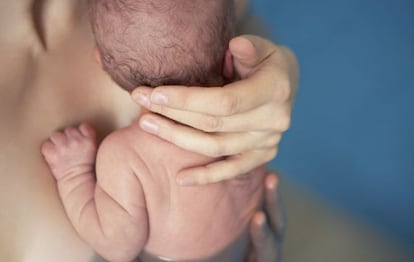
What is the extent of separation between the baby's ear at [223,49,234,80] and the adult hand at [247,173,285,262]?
0.63 feet

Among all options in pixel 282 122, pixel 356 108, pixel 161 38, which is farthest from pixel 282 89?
pixel 356 108

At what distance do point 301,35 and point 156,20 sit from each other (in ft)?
3.05

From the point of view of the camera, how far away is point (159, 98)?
1.83 feet

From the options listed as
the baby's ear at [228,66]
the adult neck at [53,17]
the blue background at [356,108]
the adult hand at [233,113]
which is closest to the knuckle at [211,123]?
the adult hand at [233,113]

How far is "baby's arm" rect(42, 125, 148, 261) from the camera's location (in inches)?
26.2

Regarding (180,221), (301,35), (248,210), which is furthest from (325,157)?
(180,221)

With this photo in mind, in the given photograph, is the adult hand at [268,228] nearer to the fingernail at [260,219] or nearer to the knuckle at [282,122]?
the fingernail at [260,219]

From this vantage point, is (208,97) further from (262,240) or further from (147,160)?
(262,240)

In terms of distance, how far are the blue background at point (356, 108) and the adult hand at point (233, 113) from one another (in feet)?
2.10

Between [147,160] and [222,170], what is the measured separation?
9 centimetres

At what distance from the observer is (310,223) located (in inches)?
51.4

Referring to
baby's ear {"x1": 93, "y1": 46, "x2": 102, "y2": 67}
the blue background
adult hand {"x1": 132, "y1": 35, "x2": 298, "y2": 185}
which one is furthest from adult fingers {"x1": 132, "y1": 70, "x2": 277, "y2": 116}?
the blue background

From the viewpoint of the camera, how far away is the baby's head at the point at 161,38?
0.60 m

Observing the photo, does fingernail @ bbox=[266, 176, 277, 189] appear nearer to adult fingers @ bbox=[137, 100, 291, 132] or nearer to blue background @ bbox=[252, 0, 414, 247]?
adult fingers @ bbox=[137, 100, 291, 132]
